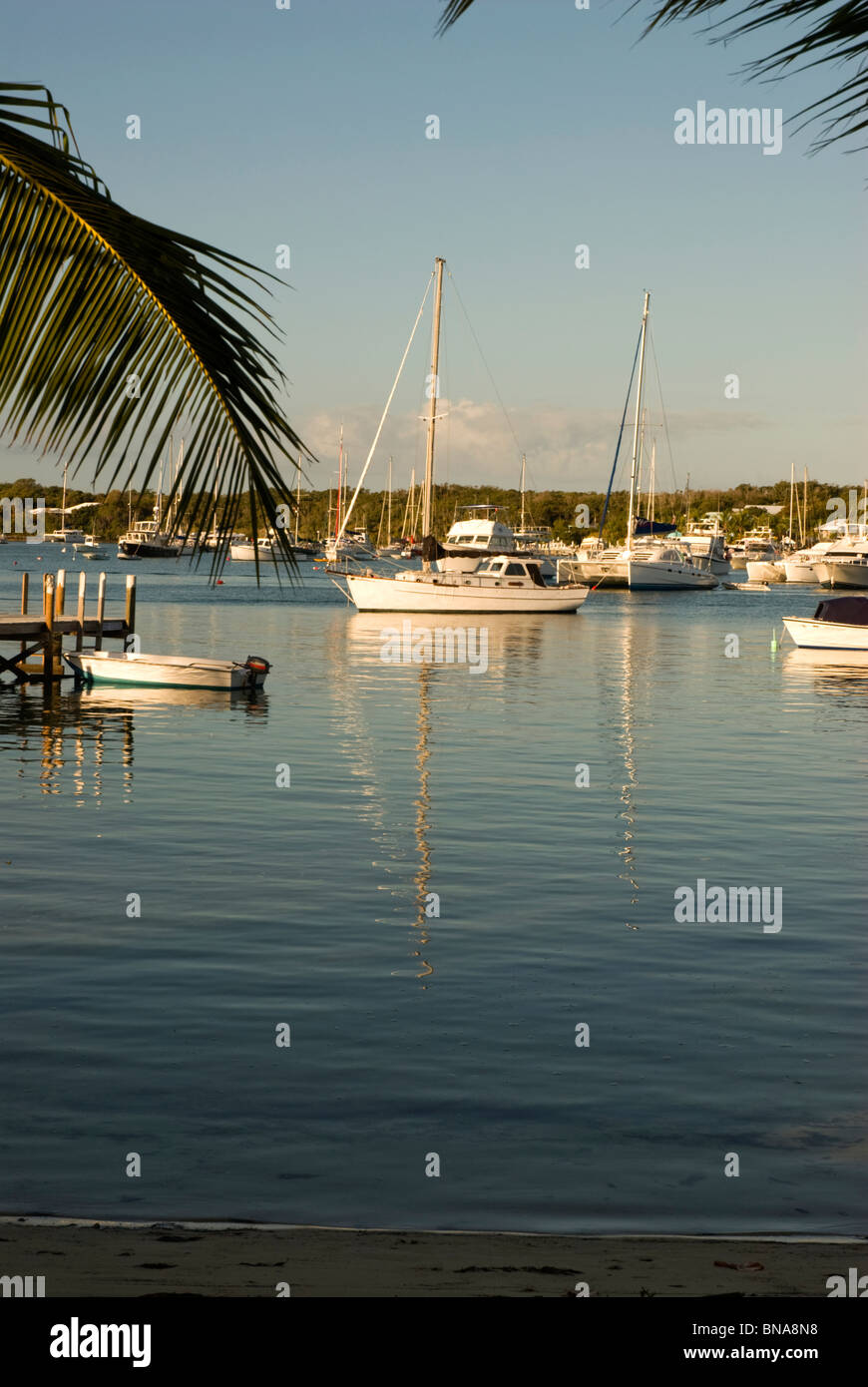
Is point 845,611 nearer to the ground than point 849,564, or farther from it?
nearer to the ground

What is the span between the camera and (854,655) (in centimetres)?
5553

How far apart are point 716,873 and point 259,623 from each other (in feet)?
203

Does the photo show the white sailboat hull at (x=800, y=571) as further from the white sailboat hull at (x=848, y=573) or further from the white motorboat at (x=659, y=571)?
the white motorboat at (x=659, y=571)

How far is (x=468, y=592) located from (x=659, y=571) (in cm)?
4316

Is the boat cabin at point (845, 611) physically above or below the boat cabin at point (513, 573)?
below

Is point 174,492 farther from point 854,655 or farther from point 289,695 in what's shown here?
point 854,655

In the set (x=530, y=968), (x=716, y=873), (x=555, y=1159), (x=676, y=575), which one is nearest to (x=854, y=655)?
(x=716, y=873)

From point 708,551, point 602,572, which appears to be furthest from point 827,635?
point 708,551

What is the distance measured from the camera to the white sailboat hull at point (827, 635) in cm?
5459

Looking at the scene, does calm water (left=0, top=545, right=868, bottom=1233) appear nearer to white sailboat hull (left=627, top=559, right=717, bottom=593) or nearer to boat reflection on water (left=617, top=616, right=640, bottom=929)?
boat reflection on water (left=617, top=616, right=640, bottom=929)

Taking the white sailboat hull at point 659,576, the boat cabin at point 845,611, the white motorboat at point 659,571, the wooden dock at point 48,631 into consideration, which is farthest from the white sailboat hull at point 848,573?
the wooden dock at point 48,631

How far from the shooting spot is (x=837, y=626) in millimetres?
54688

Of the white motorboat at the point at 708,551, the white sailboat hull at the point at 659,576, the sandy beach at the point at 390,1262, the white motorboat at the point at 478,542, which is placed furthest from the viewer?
the white motorboat at the point at 708,551

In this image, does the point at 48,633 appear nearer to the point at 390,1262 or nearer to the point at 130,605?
the point at 130,605
